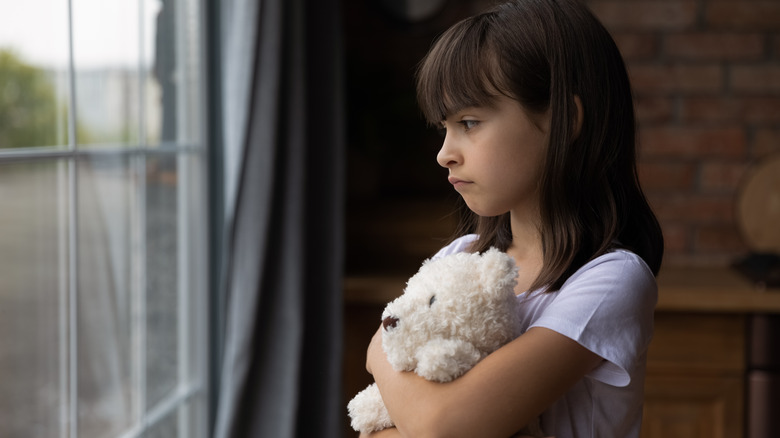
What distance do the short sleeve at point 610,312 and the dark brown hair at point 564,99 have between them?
0.11 feet

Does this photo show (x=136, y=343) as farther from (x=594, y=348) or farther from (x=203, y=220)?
(x=594, y=348)

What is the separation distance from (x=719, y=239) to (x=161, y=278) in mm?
1567

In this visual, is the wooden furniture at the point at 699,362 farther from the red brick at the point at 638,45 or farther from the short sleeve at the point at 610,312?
the short sleeve at the point at 610,312

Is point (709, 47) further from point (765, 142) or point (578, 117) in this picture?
point (578, 117)

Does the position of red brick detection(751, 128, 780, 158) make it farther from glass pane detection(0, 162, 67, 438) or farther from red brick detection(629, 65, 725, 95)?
glass pane detection(0, 162, 67, 438)

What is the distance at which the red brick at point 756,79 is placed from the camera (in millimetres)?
2258

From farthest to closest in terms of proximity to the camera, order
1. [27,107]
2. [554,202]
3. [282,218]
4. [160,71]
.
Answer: [282,218], [160,71], [27,107], [554,202]

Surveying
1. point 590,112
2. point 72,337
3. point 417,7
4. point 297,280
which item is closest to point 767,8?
point 417,7

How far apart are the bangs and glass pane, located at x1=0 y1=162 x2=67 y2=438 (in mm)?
570

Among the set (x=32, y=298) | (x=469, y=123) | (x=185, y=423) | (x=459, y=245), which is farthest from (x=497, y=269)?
(x=185, y=423)

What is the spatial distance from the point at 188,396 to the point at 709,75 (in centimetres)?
164

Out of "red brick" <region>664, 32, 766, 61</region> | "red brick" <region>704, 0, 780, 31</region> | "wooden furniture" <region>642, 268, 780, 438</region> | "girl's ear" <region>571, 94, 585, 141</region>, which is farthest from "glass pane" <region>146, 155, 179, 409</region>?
"red brick" <region>704, 0, 780, 31</region>

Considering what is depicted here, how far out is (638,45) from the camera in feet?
7.46

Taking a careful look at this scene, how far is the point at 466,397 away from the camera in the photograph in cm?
79
